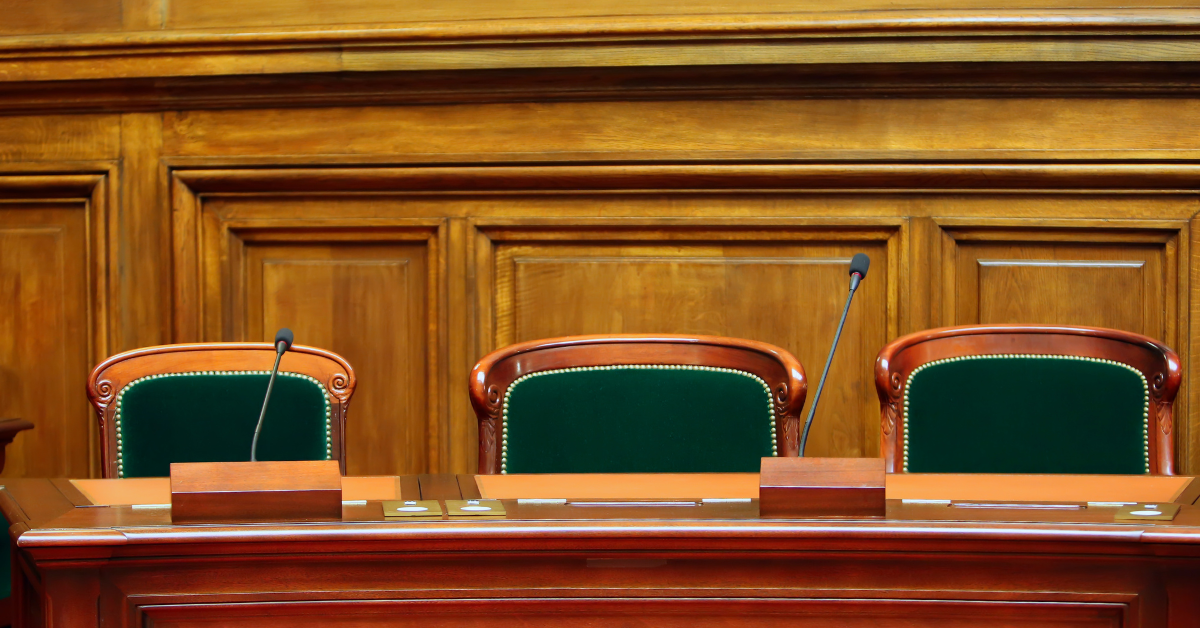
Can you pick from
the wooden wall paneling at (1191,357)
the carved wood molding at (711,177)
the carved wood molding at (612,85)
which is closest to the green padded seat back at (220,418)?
the carved wood molding at (711,177)

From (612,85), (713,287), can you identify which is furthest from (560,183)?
(713,287)

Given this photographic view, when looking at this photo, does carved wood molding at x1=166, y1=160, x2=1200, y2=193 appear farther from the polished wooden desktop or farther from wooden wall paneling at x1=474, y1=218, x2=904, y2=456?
the polished wooden desktop

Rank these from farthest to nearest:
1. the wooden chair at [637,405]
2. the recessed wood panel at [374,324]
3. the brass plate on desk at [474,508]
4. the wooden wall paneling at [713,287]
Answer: the recessed wood panel at [374,324], the wooden wall paneling at [713,287], the wooden chair at [637,405], the brass plate on desk at [474,508]

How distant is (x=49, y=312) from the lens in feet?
8.48

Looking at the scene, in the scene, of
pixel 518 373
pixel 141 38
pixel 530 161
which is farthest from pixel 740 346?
pixel 141 38

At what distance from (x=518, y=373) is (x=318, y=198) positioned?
41.2 inches

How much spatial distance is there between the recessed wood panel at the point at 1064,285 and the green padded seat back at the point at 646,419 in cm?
92

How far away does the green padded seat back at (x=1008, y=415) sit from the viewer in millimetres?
1752

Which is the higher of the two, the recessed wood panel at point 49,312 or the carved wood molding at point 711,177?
the carved wood molding at point 711,177

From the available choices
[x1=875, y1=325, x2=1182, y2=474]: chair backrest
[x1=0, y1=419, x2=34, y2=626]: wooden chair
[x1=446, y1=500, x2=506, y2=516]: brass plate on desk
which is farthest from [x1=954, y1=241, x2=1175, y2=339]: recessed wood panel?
[x1=0, y1=419, x2=34, y2=626]: wooden chair

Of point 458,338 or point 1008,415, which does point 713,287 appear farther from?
point 1008,415

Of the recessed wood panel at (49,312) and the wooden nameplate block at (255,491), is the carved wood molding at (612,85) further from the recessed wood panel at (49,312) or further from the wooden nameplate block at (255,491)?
the wooden nameplate block at (255,491)

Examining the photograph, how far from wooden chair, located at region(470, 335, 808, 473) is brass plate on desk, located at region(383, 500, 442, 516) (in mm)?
589

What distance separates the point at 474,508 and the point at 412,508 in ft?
0.22
